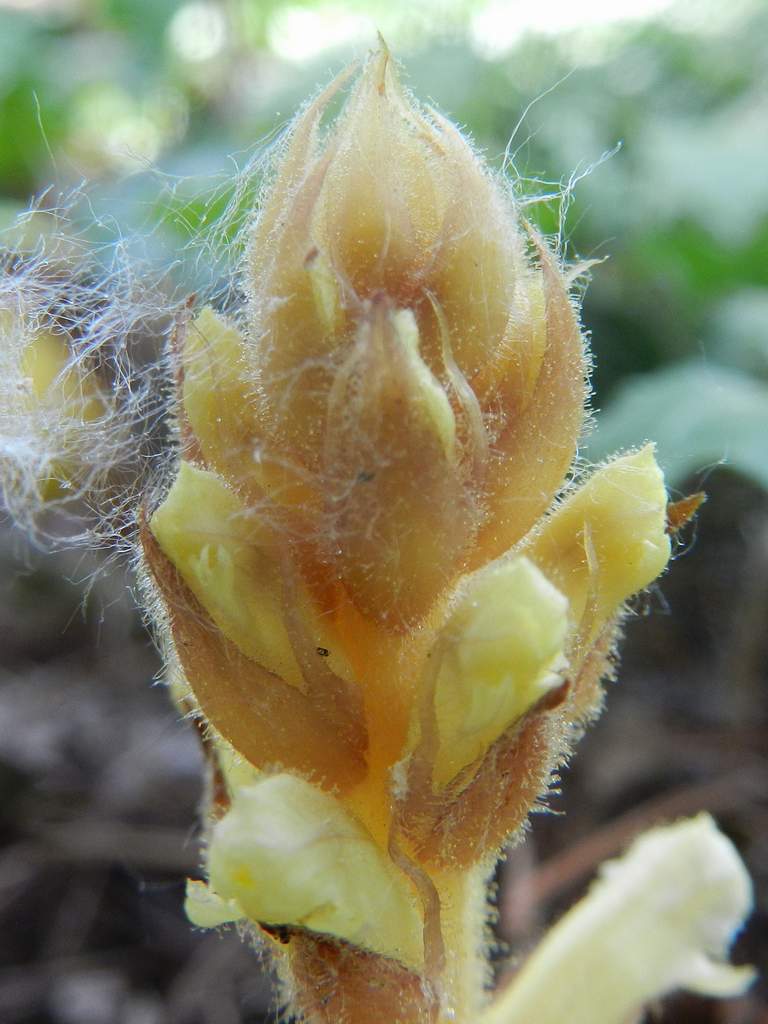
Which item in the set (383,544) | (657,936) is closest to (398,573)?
(383,544)

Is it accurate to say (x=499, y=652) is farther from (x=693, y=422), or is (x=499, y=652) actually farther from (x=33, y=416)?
(x=693, y=422)

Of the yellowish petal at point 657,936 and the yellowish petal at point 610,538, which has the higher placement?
the yellowish petal at point 610,538

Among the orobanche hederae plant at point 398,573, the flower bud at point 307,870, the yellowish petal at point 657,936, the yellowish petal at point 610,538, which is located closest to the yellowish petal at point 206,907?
the orobanche hederae plant at point 398,573

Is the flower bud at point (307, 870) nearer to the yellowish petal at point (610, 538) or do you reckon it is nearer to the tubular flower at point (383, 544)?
the tubular flower at point (383, 544)

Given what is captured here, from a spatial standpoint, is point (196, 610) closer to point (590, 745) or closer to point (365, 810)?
point (365, 810)

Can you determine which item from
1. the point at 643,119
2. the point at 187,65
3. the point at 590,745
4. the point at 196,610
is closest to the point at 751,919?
the point at 590,745

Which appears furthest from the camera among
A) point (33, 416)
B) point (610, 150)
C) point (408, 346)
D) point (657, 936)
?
point (610, 150)
